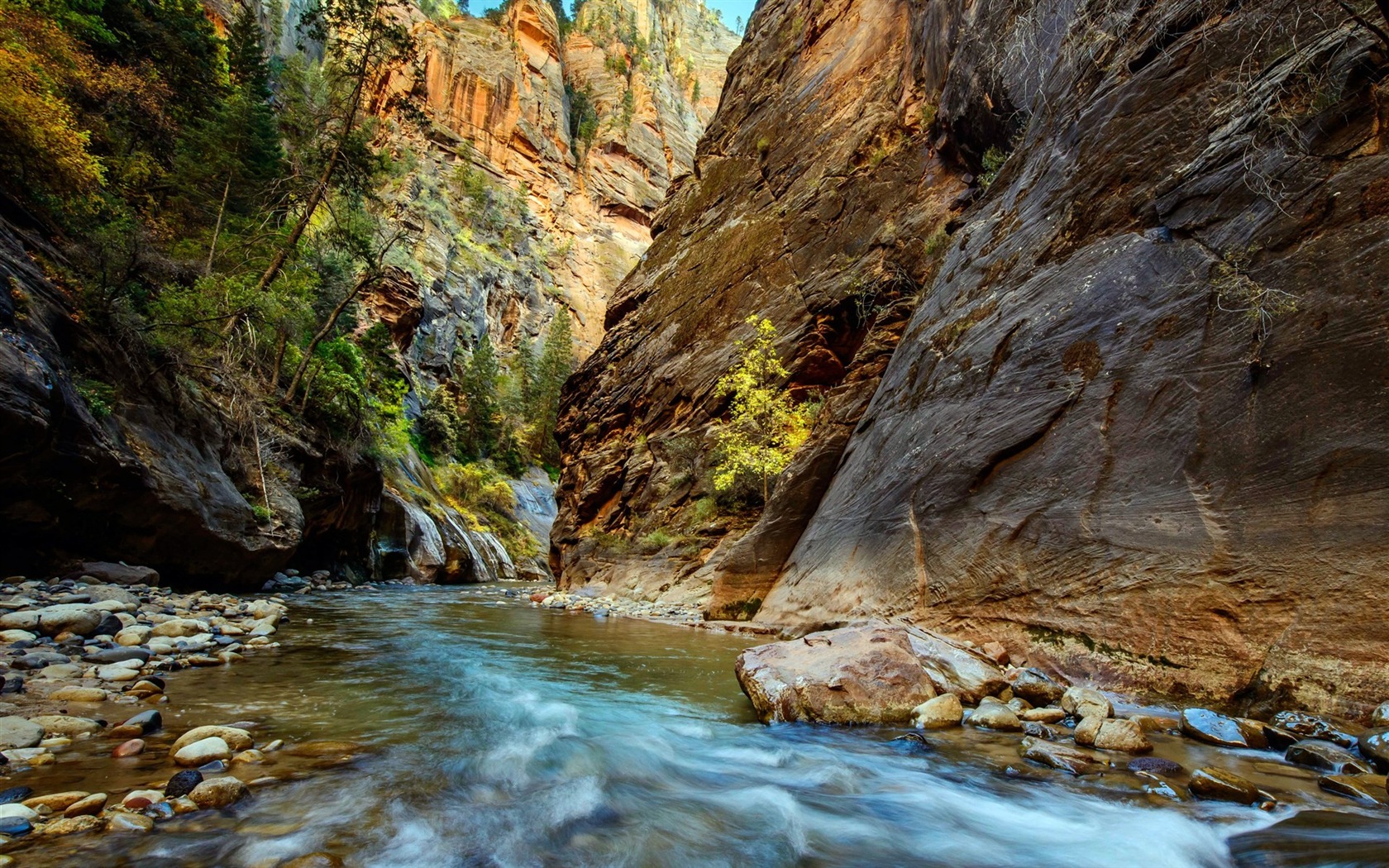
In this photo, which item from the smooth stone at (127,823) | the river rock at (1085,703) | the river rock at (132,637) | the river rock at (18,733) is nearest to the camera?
the smooth stone at (127,823)

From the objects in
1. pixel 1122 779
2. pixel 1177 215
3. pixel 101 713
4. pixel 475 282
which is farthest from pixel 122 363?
pixel 475 282

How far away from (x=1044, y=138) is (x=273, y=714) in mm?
11909

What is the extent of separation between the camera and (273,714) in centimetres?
475

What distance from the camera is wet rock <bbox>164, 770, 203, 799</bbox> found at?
3.21 metres

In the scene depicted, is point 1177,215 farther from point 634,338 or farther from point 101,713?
point 634,338

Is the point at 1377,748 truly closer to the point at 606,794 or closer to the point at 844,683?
the point at 844,683

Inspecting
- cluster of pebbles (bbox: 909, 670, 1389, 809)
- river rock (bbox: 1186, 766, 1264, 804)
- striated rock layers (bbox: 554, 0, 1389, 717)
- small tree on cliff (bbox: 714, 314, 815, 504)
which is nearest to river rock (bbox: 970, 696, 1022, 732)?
cluster of pebbles (bbox: 909, 670, 1389, 809)

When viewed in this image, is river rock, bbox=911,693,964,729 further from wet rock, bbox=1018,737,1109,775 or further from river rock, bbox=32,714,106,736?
river rock, bbox=32,714,106,736

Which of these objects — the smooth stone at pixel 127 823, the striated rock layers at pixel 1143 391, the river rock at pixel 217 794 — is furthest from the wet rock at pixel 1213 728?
the smooth stone at pixel 127 823

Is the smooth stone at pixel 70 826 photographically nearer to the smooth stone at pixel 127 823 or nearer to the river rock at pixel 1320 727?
the smooth stone at pixel 127 823

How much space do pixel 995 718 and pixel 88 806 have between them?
5.73 meters

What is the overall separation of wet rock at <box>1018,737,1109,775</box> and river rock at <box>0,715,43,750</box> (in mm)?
6315

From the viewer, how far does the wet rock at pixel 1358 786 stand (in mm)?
3010

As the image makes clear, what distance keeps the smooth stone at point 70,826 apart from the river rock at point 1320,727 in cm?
678
